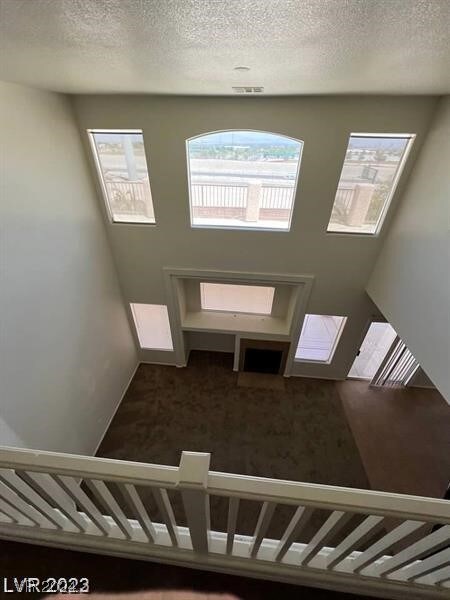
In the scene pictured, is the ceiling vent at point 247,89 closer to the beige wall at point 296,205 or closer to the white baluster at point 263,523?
the beige wall at point 296,205

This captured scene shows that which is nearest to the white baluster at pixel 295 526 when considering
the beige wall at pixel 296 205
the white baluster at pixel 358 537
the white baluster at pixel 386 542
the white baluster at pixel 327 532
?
the white baluster at pixel 327 532

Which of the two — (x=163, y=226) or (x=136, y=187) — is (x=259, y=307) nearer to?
(x=163, y=226)

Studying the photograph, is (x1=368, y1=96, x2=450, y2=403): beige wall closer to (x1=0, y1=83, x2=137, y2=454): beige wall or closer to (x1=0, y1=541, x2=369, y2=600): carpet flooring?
(x1=0, y1=541, x2=369, y2=600): carpet flooring

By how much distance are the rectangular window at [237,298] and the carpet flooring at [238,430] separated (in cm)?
124

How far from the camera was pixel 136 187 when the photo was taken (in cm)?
353

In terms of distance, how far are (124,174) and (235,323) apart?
9.50 ft

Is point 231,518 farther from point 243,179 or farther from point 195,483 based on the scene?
point 243,179

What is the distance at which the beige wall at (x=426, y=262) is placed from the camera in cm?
240

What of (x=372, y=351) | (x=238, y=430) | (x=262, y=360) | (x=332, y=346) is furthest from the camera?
(x=262, y=360)

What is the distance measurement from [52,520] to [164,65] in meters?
2.82

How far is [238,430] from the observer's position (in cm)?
408

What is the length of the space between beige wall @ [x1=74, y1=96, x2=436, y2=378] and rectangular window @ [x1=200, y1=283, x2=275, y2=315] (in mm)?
799

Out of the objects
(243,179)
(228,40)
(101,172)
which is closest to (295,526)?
(228,40)

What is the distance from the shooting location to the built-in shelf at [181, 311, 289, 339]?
184 inches
